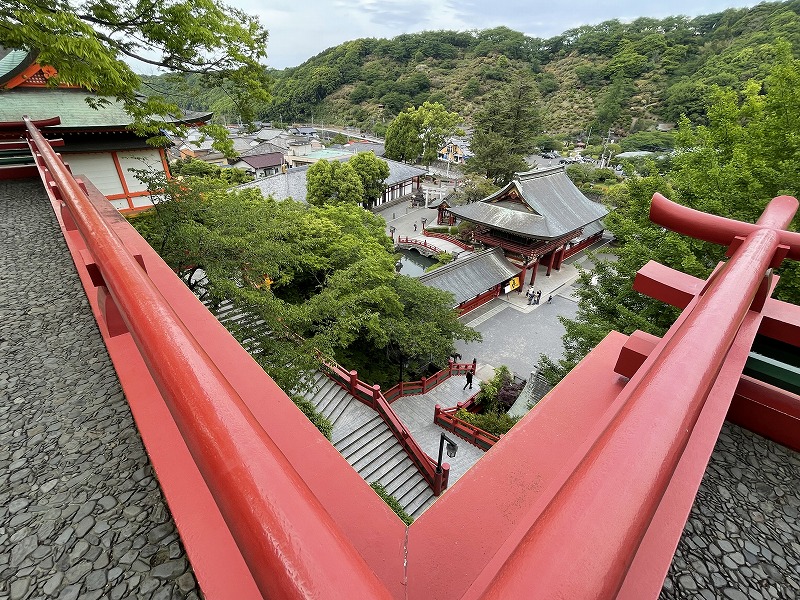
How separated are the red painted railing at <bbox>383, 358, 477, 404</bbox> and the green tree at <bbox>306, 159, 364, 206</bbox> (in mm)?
15473

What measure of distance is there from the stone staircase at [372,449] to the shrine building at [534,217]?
13908mm

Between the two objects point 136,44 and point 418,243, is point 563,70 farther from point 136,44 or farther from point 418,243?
point 136,44

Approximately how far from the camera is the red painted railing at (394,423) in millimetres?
8595

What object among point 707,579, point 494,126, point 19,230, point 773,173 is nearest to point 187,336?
point 707,579

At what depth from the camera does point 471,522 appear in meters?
1.33

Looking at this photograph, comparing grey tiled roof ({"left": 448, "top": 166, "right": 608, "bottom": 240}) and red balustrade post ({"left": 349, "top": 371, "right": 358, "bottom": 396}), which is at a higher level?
grey tiled roof ({"left": 448, "top": 166, "right": 608, "bottom": 240})

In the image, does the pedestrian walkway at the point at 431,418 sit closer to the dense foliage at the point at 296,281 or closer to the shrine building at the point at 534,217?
the dense foliage at the point at 296,281

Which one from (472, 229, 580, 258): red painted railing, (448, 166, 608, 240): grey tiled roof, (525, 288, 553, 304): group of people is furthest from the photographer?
(472, 229, 580, 258): red painted railing

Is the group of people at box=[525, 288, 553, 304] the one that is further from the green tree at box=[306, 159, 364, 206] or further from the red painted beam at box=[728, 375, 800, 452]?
the red painted beam at box=[728, 375, 800, 452]

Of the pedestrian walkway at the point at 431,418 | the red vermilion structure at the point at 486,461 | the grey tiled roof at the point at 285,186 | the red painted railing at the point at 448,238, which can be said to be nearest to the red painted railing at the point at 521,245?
the red painted railing at the point at 448,238

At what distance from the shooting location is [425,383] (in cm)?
1252

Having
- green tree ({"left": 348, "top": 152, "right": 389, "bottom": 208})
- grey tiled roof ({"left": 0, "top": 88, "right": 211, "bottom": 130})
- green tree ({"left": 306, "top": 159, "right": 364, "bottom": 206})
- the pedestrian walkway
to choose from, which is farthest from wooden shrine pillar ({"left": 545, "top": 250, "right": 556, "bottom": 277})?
grey tiled roof ({"left": 0, "top": 88, "right": 211, "bottom": 130})

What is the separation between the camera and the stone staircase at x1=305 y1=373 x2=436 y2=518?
846 centimetres

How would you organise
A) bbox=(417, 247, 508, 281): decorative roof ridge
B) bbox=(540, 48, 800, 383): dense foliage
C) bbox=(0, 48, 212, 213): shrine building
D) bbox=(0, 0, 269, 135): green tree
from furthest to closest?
1. bbox=(417, 247, 508, 281): decorative roof ridge
2. bbox=(0, 48, 212, 213): shrine building
3. bbox=(540, 48, 800, 383): dense foliage
4. bbox=(0, 0, 269, 135): green tree
